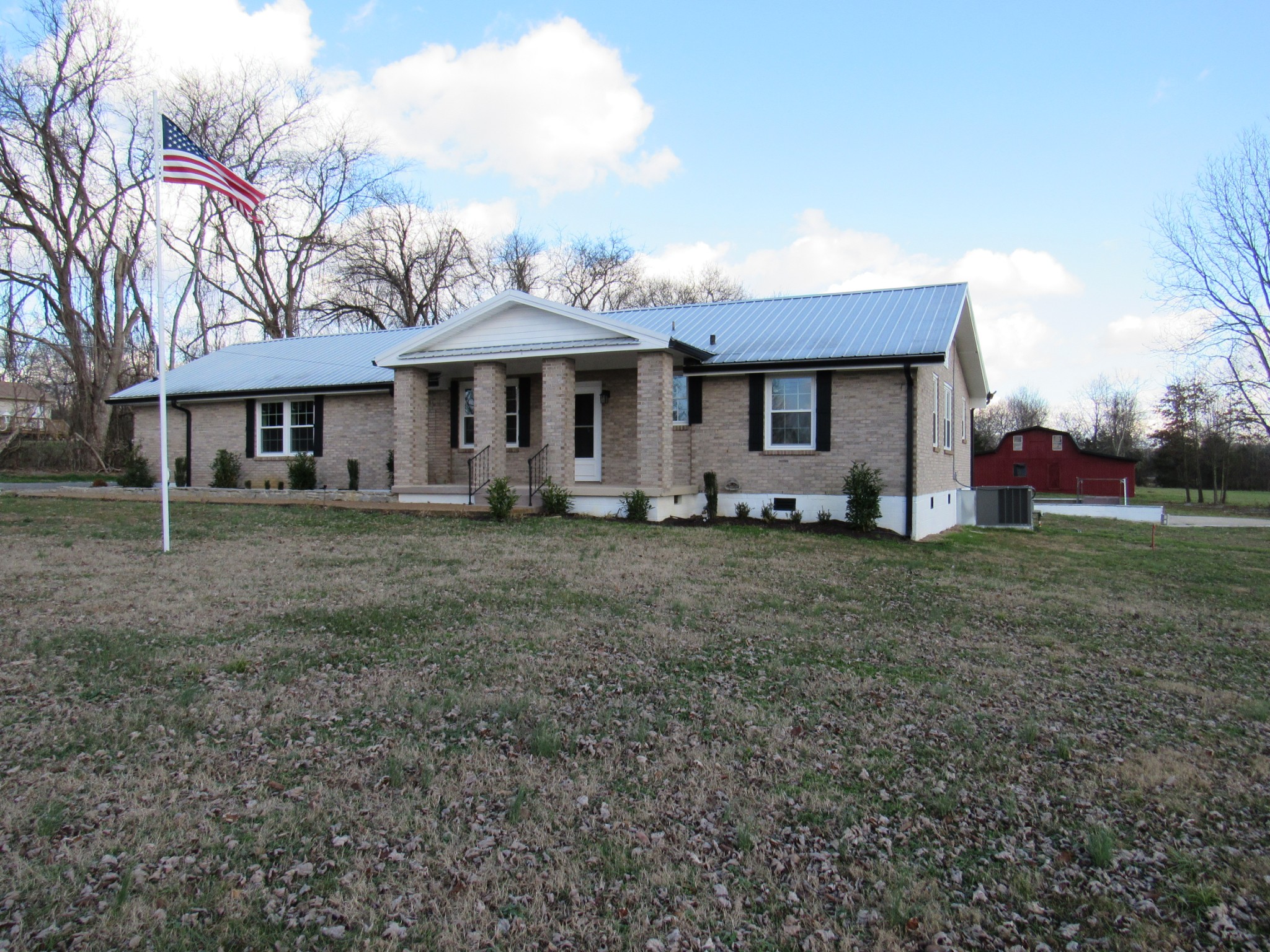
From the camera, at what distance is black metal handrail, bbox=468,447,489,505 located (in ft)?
48.8

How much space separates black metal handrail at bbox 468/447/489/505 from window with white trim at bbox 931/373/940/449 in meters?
9.20

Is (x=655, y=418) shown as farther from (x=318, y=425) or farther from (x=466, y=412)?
(x=318, y=425)

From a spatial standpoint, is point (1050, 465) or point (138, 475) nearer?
point (138, 475)

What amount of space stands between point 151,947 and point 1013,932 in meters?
2.98

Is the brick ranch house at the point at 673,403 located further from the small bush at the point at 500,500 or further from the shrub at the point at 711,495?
the small bush at the point at 500,500

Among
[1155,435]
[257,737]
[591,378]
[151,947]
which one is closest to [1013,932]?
[151,947]

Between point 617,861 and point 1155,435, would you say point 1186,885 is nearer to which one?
point 617,861

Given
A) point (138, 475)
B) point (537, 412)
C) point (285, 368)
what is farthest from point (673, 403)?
point (138, 475)

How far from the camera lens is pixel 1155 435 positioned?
4278cm

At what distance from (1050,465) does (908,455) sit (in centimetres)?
2853

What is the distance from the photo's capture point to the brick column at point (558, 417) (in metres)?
14.6

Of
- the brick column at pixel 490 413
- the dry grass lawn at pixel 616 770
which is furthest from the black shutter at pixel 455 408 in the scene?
the dry grass lawn at pixel 616 770

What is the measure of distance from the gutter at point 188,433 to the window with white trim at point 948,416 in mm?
19269

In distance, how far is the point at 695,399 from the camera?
49.9 feet
